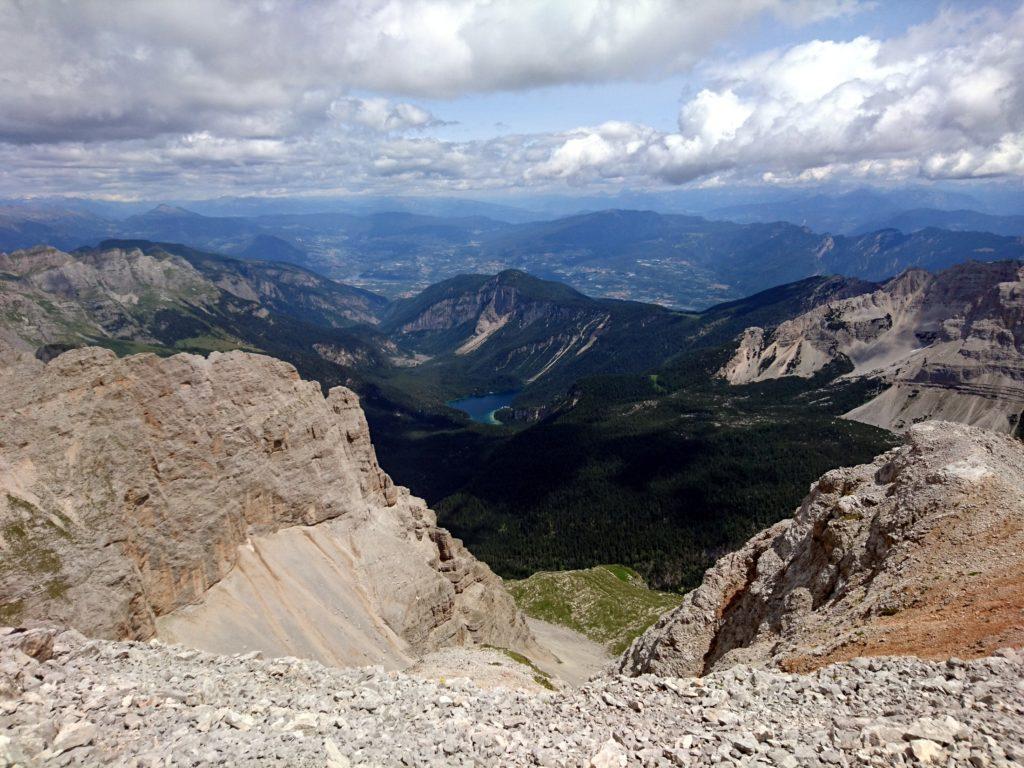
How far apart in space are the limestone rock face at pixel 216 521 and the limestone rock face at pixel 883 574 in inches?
1195

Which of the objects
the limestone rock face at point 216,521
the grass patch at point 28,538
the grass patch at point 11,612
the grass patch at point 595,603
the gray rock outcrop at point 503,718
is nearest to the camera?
the gray rock outcrop at point 503,718

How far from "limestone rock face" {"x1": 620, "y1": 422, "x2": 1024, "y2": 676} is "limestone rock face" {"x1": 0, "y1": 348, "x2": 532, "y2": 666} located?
3036cm

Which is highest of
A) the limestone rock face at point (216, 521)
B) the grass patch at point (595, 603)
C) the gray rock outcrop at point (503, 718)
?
the gray rock outcrop at point (503, 718)

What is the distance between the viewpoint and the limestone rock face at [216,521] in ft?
146

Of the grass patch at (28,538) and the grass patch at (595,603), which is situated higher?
the grass patch at (28,538)

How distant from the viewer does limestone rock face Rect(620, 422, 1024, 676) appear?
2584cm

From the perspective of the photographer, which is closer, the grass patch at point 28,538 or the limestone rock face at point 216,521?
the grass patch at point 28,538

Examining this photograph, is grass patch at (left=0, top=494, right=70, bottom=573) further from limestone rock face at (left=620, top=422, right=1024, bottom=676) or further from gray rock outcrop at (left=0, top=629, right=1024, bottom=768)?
limestone rock face at (left=620, top=422, right=1024, bottom=676)

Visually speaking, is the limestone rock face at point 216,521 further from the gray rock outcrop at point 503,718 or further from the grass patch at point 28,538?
the gray rock outcrop at point 503,718

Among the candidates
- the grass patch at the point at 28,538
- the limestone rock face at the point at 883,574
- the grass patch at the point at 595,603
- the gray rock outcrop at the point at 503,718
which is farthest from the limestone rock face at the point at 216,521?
the grass patch at the point at 595,603

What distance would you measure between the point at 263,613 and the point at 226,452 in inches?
665

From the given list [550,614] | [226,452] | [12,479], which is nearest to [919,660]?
[12,479]

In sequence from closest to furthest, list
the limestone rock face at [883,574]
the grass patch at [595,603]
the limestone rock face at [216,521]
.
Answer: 1. the limestone rock face at [883,574]
2. the limestone rock face at [216,521]
3. the grass patch at [595,603]

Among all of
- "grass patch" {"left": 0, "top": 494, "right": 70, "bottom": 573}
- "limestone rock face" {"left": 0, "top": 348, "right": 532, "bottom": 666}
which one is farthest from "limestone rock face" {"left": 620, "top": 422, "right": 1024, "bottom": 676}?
"grass patch" {"left": 0, "top": 494, "right": 70, "bottom": 573}
